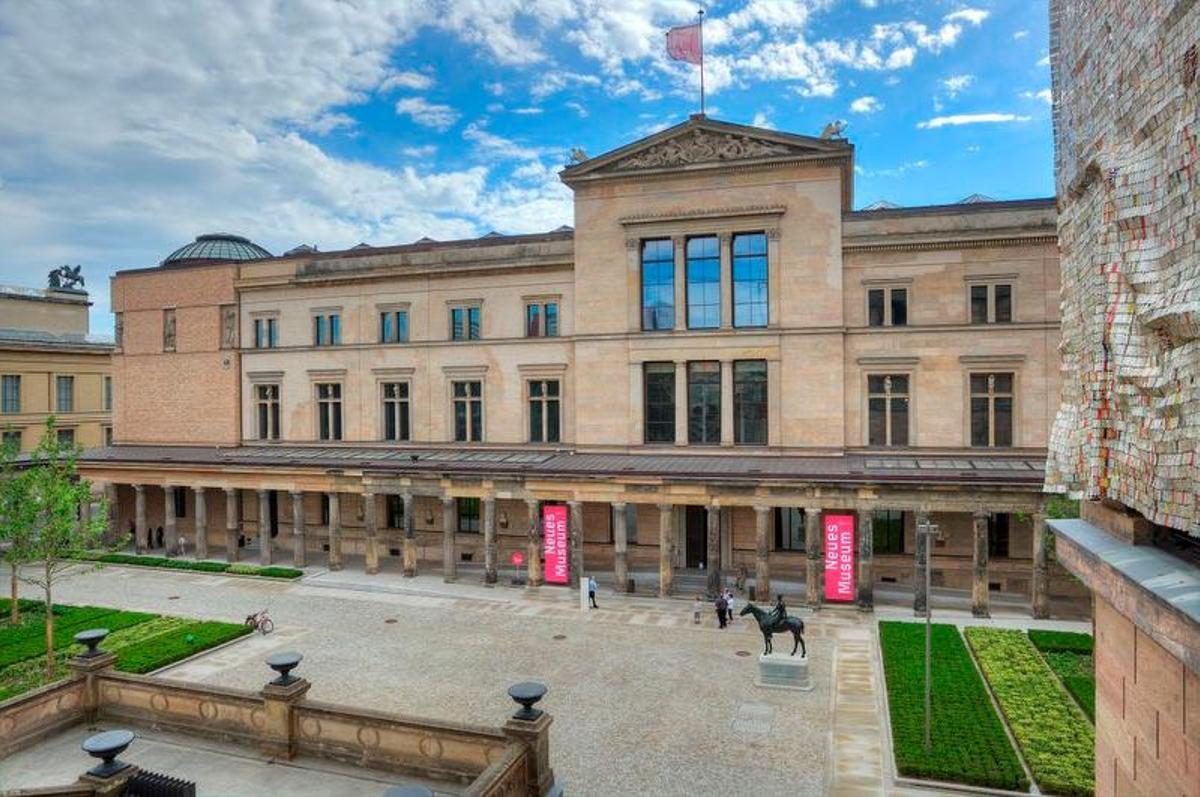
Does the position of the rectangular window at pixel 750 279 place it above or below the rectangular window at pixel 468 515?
above

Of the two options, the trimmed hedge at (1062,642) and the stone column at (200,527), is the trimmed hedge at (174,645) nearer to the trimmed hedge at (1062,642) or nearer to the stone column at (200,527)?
the stone column at (200,527)

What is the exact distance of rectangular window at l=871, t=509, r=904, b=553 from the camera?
37188 mm

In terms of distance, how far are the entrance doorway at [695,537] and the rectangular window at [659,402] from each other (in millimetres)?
4223

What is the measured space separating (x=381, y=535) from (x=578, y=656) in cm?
2284

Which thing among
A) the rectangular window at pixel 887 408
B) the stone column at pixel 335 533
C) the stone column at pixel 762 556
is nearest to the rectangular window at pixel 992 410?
the rectangular window at pixel 887 408

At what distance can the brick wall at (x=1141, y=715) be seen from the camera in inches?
305

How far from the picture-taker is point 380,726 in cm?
1720

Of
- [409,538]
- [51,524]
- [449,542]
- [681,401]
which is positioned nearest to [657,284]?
[681,401]

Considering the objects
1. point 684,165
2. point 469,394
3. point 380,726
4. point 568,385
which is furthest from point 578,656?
point 684,165

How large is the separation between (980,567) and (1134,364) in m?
27.3

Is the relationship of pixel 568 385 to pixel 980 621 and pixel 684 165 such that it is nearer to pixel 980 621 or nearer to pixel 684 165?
pixel 684 165

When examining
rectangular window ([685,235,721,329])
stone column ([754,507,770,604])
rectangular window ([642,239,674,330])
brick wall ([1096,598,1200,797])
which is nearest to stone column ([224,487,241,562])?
rectangular window ([642,239,674,330])

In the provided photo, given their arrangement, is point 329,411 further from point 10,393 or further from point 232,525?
point 10,393

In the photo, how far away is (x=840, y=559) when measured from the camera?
107 ft
